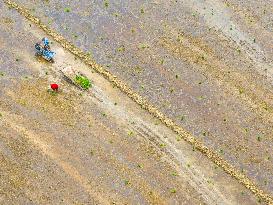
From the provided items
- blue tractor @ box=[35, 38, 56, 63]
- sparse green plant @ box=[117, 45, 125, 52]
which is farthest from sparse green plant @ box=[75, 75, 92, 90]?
sparse green plant @ box=[117, 45, 125, 52]

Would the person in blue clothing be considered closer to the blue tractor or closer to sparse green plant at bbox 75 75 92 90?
the blue tractor

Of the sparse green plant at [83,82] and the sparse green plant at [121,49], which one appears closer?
the sparse green plant at [83,82]

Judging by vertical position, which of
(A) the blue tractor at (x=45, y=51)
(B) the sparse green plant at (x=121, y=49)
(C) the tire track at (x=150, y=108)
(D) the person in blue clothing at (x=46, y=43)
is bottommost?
(A) the blue tractor at (x=45, y=51)

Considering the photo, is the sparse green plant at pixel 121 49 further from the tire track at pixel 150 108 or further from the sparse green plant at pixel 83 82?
the sparse green plant at pixel 83 82

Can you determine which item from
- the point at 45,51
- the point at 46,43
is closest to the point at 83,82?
the point at 45,51

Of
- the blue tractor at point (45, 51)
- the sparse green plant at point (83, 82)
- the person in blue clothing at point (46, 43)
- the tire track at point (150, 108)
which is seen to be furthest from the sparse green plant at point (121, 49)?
the person in blue clothing at point (46, 43)

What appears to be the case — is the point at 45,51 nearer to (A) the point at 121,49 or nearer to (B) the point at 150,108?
(A) the point at 121,49
